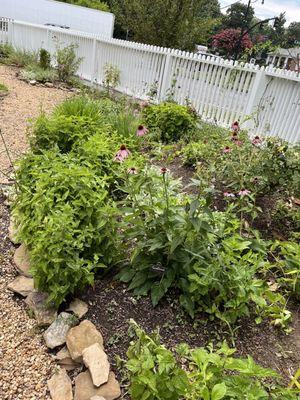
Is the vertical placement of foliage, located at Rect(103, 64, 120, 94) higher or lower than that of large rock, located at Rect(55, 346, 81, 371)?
higher

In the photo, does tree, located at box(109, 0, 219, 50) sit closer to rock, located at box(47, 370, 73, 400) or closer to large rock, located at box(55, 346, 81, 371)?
large rock, located at box(55, 346, 81, 371)

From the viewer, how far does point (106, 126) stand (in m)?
4.13

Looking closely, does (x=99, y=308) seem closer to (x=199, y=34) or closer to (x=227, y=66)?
(x=227, y=66)

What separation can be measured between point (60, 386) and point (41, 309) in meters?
0.50

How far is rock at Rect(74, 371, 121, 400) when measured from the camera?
1.66m

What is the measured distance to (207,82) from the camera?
6.68m

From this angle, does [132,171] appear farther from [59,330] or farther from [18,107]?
[18,107]

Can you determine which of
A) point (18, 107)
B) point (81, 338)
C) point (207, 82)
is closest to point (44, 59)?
point (18, 107)

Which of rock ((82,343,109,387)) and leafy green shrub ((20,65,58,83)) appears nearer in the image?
rock ((82,343,109,387))

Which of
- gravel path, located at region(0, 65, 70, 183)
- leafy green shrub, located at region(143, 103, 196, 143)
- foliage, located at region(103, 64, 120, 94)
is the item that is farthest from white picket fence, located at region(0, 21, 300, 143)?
gravel path, located at region(0, 65, 70, 183)

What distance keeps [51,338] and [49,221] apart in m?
0.67

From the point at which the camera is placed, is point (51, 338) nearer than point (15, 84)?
Yes

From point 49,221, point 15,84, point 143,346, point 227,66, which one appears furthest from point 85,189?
point 15,84

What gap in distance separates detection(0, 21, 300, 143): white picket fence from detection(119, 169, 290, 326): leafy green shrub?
114 inches
